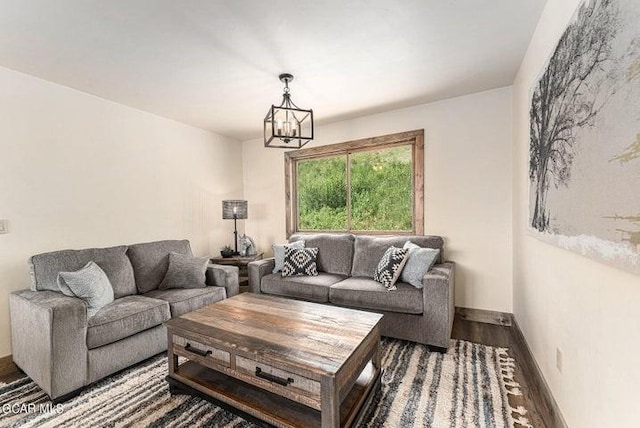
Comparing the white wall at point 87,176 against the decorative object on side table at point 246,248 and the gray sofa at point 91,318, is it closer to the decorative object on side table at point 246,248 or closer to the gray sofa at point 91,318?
the gray sofa at point 91,318

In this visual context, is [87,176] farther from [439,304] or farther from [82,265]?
[439,304]

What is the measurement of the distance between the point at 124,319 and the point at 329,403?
174 centimetres

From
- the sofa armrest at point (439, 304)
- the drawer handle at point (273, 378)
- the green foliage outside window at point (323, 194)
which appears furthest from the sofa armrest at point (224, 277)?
the sofa armrest at point (439, 304)

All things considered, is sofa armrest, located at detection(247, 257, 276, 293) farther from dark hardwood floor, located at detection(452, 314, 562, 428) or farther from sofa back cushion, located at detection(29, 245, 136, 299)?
dark hardwood floor, located at detection(452, 314, 562, 428)

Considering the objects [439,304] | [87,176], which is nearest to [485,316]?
[439,304]

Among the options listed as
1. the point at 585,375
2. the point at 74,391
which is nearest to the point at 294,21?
the point at 585,375

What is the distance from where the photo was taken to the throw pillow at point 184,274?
292cm

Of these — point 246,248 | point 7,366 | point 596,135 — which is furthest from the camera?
point 246,248

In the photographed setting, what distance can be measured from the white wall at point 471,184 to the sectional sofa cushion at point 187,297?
2.46m

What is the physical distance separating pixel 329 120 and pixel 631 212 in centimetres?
337

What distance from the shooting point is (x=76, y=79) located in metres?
2.57

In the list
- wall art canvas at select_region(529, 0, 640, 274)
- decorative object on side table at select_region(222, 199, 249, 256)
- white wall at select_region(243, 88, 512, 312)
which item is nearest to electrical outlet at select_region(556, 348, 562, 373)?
wall art canvas at select_region(529, 0, 640, 274)

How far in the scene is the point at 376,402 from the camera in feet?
5.94

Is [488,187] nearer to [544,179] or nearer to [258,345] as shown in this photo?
[544,179]
